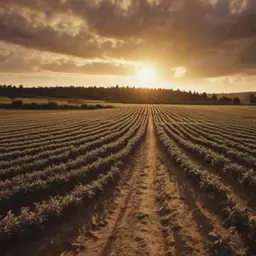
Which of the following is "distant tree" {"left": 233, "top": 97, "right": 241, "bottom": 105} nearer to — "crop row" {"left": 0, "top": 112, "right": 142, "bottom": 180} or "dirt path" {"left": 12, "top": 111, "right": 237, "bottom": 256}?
"crop row" {"left": 0, "top": 112, "right": 142, "bottom": 180}

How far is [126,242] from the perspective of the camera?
793 centimetres

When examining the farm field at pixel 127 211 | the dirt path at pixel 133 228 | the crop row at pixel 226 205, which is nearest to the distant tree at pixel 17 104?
the farm field at pixel 127 211

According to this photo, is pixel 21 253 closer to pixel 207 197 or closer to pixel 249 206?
pixel 207 197

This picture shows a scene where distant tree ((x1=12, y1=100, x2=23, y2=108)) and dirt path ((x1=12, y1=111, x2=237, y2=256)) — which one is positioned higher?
distant tree ((x1=12, y1=100, x2=23, y2=108))

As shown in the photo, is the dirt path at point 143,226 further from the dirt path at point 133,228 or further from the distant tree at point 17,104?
the distant tree at point 17,104

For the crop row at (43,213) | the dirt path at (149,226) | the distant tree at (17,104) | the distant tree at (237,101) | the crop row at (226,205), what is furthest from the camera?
the distant tree at (237,101)

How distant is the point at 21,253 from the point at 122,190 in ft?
19.9

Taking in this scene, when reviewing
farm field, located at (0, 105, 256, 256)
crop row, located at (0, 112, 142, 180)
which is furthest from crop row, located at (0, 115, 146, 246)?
crop row, located at (0, 112, 142, 180)

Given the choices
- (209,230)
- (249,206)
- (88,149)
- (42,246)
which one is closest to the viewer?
(42,246)

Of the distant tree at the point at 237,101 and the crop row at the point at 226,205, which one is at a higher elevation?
the distant tree at the point at 237,101

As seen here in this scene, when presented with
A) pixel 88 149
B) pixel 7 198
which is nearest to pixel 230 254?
pixel 7 198

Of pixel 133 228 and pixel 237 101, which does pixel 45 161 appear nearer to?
pixel 133 228

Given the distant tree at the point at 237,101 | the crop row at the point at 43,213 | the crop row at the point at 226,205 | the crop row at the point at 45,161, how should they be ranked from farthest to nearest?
the distant tree at the point at 237,101
the crop row at the point at 45,161
the crop row at the point at 226,205
the crop row at the point at 43,213

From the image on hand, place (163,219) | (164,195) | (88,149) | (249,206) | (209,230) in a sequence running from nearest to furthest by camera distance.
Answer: (209,230) < (163,219) < (249,206) < (164,195) < (88,149)
